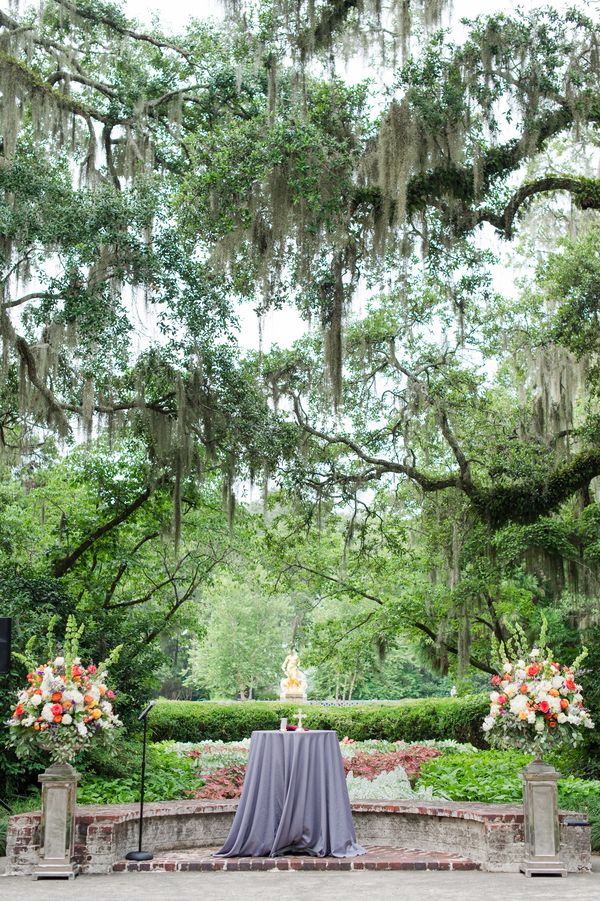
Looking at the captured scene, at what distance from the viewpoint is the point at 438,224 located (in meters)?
11.1

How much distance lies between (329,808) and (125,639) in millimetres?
5044

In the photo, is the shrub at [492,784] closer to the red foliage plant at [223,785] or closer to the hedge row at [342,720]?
the red foliage plant at [223,785]

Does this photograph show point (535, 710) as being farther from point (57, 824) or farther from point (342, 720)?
point (342, 720)

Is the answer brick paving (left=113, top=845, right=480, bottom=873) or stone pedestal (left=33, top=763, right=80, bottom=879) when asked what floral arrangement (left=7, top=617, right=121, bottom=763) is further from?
brick paving (left=113, top=845, right=480, bottom=873)

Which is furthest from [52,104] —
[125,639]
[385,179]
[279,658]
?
[279,658]

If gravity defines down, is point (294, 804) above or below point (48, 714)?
below

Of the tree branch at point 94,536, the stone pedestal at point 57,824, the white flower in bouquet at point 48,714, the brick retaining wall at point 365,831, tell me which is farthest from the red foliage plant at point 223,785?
the tree branch at point 94,536

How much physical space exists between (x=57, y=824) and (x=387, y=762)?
→ 4789mm

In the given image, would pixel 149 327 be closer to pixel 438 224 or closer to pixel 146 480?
pixel 146 480

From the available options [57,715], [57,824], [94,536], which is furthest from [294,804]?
[94,536]

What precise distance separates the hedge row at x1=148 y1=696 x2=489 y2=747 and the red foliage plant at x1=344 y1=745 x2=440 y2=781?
350 cm

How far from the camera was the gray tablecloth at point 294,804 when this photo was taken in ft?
22.7

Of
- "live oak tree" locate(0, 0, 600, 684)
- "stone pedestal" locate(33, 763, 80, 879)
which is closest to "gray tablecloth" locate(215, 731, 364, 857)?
"stone pedestal" locate(33, 763, 80, 879)

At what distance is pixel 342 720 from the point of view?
54.0ft
